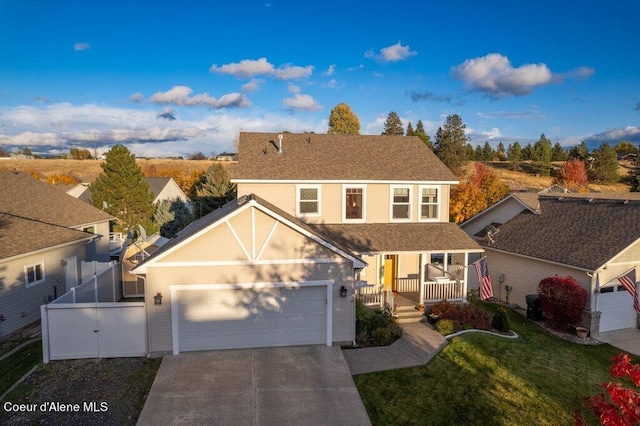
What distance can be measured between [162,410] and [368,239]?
33.8 ft

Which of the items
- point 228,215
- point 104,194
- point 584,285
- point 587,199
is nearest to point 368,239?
point 228,215

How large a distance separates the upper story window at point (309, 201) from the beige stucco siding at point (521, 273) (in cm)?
1046

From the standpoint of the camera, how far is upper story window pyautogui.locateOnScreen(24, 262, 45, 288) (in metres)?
15.5

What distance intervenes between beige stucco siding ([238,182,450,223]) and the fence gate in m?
7.32

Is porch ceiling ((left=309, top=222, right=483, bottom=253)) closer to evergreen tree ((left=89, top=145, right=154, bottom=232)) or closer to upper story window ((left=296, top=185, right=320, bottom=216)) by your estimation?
upper story window ((left=296, top=185, right=320, bottom=216))

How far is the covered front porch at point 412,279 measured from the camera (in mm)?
16047

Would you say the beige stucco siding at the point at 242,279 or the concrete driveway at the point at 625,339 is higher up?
the beige stucco siding at the point at 242,279

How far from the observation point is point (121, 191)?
35.5 m

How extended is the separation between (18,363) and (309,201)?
468 inches

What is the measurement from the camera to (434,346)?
12.9 meters

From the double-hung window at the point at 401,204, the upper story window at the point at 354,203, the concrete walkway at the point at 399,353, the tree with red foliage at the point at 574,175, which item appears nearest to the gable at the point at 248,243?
the concrete walkway at the point at 399,353

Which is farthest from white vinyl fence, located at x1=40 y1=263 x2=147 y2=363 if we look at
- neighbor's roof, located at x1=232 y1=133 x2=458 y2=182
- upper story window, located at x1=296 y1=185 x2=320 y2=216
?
upper story window, located at x1=296 y1=185 x2=320 y2=216

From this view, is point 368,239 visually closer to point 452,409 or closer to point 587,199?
point 452,409

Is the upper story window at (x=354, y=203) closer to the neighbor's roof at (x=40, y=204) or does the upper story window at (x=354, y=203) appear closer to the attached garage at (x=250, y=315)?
the attached garage at (x=250, y=315)
